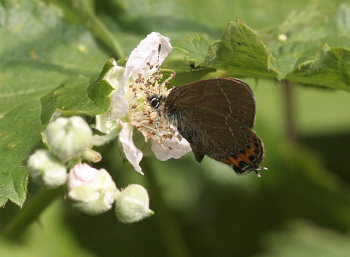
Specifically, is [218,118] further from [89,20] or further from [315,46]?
[89,20]

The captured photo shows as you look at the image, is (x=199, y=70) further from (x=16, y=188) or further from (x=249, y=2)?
(x=249, y=2)

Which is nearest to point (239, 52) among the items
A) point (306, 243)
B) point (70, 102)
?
point (70, 102)

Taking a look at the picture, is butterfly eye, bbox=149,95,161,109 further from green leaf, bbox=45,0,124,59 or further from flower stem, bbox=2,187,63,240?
green leaf, bbox=45,0,124,59

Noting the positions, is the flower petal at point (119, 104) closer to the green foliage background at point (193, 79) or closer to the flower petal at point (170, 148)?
the green foliage background at point (193, 79)

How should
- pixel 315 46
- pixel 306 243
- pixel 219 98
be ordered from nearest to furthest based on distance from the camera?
1. pixel 219 98
2. pixel 315 46
3. pixel 306 243

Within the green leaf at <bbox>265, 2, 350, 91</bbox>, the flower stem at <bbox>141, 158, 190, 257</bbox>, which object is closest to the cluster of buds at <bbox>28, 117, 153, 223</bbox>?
the green leaf at <bbox>265, 2, 350, 91</bbox>

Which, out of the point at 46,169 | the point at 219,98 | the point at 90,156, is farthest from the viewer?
the point at 219,98

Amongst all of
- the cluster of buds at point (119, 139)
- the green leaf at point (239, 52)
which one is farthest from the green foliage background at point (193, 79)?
the cluster of buds at point (119, 139)
